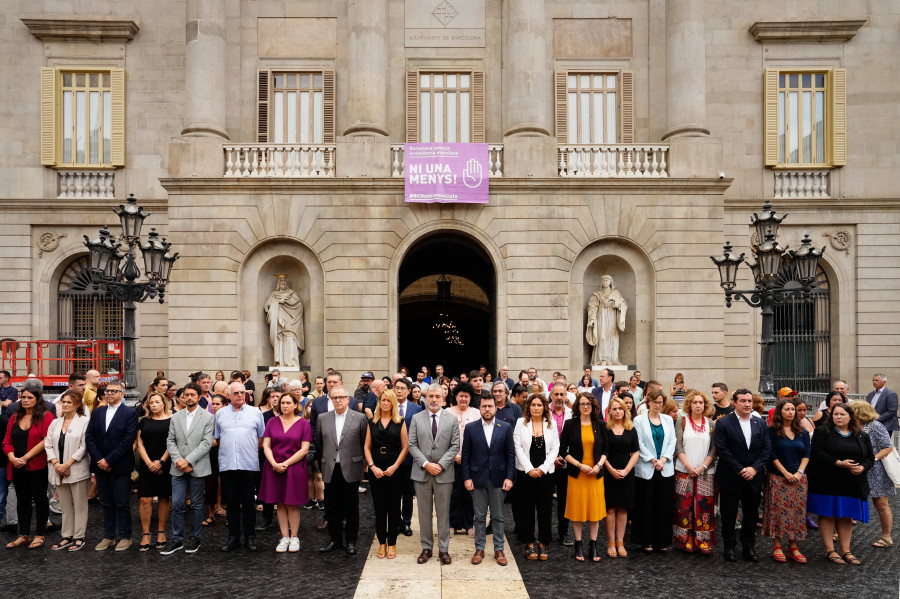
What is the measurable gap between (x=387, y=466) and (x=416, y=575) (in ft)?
4.62

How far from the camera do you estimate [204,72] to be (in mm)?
20656

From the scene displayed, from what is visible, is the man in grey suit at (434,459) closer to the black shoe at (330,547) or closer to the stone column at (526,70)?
the black shoe at (330,547)

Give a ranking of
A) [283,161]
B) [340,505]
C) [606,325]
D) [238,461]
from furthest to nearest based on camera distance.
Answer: [283,161], [606,325], [238,461], [340,505]

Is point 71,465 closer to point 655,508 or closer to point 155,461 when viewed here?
point 155,461

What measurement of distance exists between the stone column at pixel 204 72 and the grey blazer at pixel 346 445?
45.7 feet

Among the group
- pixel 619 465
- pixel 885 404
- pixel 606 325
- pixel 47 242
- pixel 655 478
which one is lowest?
pixel 655 478

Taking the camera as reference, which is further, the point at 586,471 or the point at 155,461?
the point at 155,461

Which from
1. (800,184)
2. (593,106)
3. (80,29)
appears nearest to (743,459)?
(593,106)

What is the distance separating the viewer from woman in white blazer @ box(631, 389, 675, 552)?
359 inches

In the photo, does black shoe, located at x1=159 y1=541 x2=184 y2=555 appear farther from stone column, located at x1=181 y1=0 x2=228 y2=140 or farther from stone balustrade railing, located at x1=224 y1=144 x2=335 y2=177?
stone column, located at x1=181 y1=0 x2=228 y2=140

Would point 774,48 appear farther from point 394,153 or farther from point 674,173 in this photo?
point 394,153

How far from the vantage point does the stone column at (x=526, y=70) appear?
2038cm

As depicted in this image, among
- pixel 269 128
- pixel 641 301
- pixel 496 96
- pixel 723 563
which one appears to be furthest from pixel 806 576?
pixel 269 128

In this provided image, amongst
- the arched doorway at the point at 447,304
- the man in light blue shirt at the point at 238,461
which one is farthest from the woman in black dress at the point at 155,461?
the arched doorway at the point at 447,304
